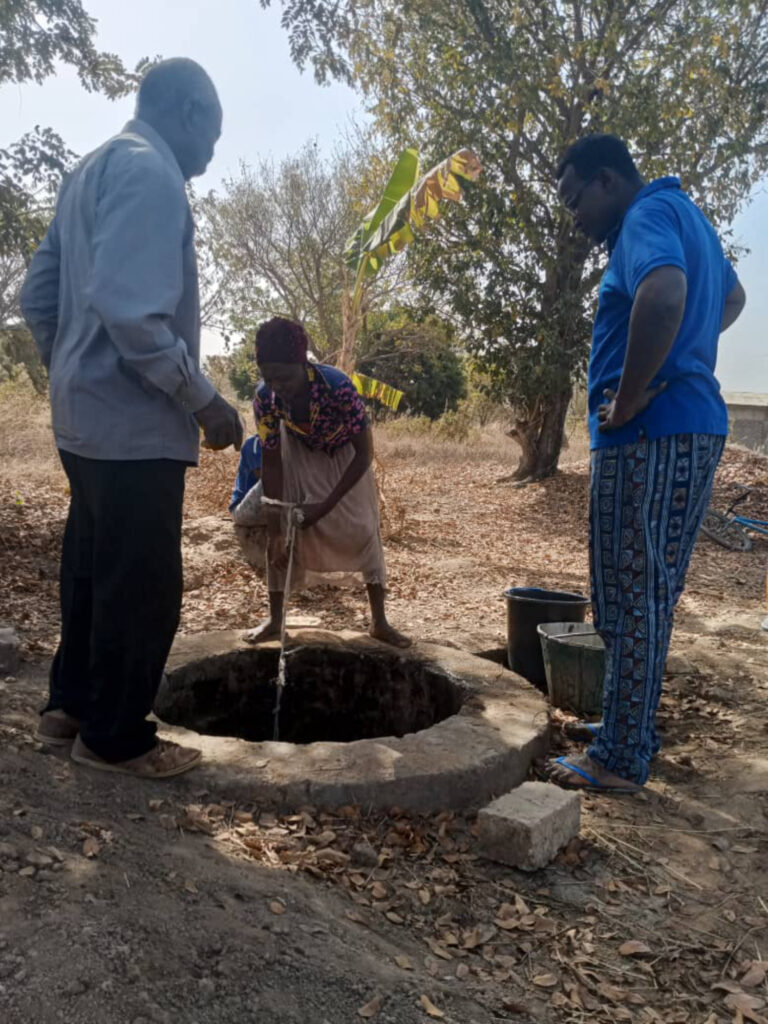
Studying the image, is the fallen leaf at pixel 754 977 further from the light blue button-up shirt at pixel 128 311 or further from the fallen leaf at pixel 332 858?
the light blue button-up shirt at pixel 128 311

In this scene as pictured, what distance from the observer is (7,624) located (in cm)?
490

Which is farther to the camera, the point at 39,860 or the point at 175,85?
the point at 175,85

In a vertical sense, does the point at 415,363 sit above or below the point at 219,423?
above

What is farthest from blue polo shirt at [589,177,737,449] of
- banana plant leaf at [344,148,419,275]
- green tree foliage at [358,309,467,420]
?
green tree foliage at [358,309,467,420]

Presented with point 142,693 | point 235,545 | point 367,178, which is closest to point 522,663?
point 142,693

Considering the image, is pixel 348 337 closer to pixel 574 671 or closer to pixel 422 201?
pixel 422 201

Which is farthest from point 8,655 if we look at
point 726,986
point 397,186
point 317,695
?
point 397,186

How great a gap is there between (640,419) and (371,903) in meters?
1.78

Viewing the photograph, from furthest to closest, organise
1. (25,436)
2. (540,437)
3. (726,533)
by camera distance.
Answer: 1. (25,436)
2. (540,437)
3. (726,533)

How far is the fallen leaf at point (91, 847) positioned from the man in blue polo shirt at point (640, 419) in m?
1.73

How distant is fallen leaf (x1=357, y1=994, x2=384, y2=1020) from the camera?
1886 mm

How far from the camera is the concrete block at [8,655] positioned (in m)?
3.89

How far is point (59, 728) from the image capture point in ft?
9.66

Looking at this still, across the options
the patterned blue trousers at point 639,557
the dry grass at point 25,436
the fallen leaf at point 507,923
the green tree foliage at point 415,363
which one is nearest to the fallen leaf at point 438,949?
the fallen leaf at point 507,923
